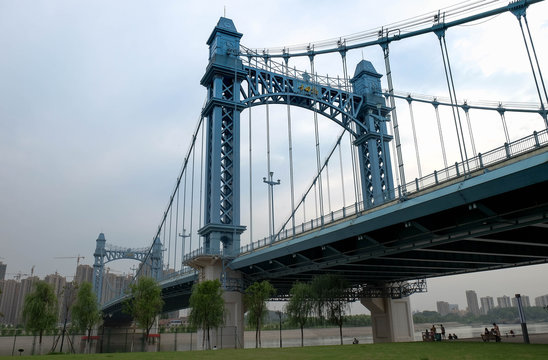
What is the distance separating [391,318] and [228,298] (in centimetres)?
2282

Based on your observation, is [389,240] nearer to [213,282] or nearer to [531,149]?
[531,149]

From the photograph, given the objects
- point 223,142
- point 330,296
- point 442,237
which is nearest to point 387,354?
point 442,237

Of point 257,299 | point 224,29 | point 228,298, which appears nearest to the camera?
point 257,299

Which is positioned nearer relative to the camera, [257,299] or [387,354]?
[387,354]

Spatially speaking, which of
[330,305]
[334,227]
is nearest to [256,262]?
[330,305]

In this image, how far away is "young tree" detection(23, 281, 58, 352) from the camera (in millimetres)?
44125

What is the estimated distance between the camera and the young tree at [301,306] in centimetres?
4160

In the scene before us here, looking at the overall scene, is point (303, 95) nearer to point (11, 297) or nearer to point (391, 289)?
point (391, 289)

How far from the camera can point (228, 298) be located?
4403 cm

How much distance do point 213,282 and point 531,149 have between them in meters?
28.7

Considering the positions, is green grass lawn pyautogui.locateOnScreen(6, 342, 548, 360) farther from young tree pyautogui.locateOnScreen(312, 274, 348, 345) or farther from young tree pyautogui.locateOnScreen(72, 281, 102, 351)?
young tree pyautogui.locateOnScreen(72, 281, 102, 351)

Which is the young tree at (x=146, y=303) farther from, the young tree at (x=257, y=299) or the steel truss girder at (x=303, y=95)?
the steel truss girder at (x=303, y=95)

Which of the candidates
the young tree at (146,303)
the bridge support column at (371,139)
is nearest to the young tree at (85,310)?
the young tree at (146,303)

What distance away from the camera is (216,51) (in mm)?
49469
